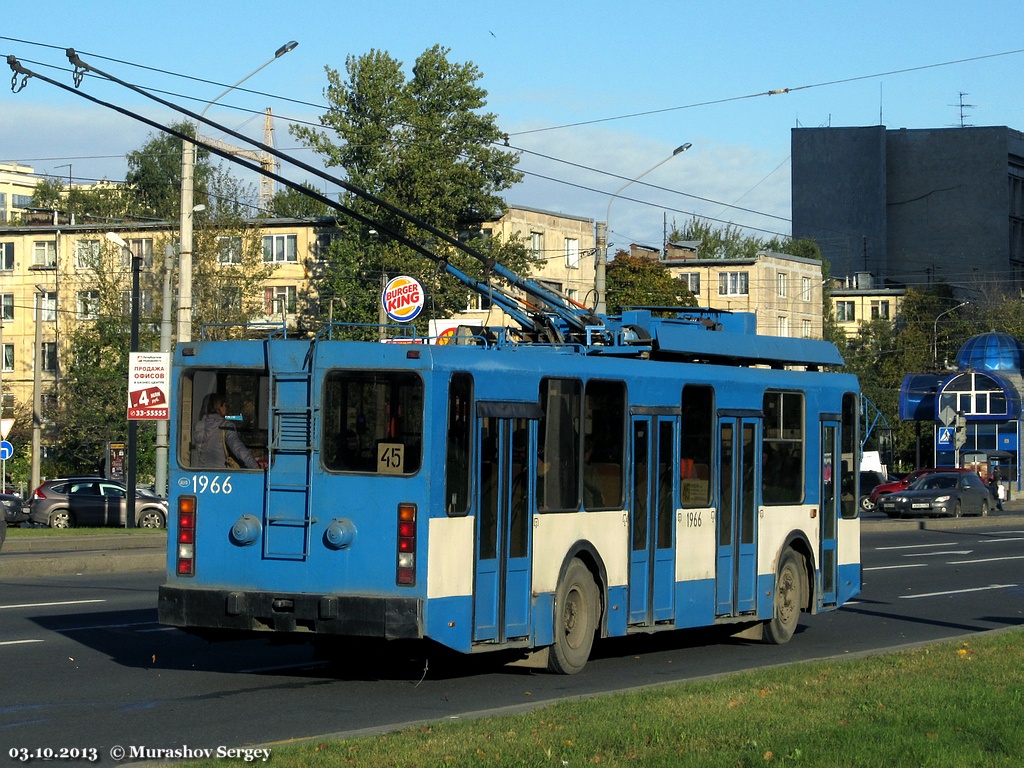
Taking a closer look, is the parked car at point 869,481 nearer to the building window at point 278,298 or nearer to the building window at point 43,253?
the building window at point 278,298

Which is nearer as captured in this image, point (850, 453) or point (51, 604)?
point (850, 453)

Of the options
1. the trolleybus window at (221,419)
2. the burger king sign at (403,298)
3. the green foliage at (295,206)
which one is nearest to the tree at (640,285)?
the green foliage at (295,206)

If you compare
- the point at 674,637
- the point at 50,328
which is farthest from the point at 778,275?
the point at 674,637

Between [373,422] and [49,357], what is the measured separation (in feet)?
234

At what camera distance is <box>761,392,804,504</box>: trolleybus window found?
1470 centimetres

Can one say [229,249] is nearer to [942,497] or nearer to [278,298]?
[278,298]

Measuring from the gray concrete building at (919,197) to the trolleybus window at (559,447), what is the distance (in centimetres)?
10326

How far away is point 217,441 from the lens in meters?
11.3

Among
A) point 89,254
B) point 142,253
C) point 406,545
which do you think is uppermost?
point 142,253

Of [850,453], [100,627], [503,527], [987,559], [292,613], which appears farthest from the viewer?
[987,559]

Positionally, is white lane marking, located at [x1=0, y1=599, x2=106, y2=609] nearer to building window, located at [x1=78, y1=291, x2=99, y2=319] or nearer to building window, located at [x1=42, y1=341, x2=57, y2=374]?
building window, located at [x1=78, y1=291, x2=99, y2=319]

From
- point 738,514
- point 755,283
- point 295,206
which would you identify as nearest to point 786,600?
point 738,514

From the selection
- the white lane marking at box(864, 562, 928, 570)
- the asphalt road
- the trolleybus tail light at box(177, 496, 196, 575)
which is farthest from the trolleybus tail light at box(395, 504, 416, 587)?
the white lane marking at box(864, 562, 928, 570)

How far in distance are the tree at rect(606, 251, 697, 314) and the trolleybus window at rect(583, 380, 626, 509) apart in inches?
2637
